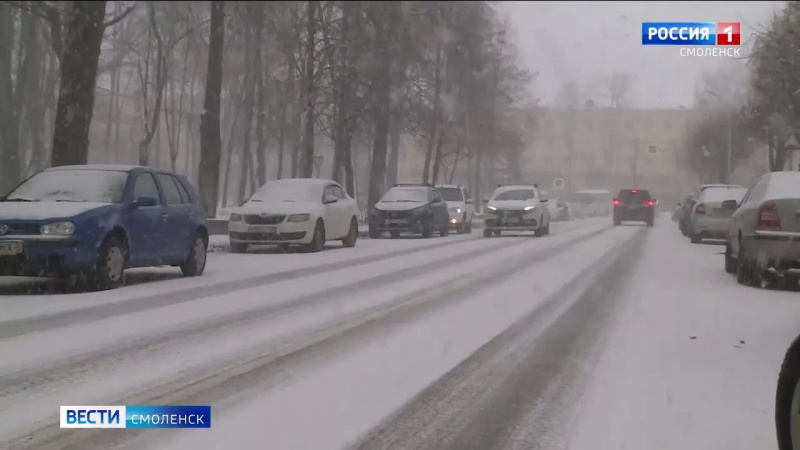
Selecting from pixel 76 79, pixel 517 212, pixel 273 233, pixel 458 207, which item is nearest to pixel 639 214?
pixel 458 207

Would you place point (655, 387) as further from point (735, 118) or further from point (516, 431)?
point (735, 118)

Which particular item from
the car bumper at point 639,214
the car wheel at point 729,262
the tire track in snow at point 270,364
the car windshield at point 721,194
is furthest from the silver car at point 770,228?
the car bumper at point 639,214

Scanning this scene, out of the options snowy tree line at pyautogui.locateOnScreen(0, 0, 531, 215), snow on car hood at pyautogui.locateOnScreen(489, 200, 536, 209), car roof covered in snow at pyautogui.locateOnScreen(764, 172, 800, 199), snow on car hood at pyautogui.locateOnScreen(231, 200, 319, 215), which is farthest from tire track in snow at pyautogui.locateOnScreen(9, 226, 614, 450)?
snow on car hood at pyautogui.locateOnScreen(489, 200, 536, 209)

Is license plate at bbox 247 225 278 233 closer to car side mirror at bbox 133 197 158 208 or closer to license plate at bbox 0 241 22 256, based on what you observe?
car side mirror at bbox 133 197 158 208

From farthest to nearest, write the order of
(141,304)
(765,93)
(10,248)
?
(765,93)
(10,248)
(141,304)

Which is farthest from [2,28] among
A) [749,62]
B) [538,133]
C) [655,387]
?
[538,133]

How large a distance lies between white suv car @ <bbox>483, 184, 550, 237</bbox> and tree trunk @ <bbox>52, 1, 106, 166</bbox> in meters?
14.7

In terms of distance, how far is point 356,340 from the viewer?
8547mm

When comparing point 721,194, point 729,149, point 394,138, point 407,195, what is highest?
point 394,138

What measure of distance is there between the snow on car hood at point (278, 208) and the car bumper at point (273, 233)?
0.81 ft

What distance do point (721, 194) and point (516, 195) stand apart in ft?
23.5

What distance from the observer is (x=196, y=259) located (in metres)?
14.6

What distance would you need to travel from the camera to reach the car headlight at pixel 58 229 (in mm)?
11383

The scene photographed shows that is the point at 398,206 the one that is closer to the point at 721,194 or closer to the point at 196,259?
the point at 721,194
